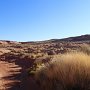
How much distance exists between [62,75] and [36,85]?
2647mm

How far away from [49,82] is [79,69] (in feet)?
5.19

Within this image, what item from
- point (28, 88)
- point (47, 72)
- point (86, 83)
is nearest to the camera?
point (86, 83)

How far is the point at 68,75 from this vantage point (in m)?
10.7

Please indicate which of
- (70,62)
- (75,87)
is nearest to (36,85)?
(70,62)

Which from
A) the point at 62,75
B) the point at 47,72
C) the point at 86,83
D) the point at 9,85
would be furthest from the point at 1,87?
the point at 86,83

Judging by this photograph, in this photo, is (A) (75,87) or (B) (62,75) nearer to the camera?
(A) (75,87)

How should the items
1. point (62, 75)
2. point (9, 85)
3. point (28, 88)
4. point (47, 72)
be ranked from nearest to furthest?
point (62, 75) → point (47, 72) → point (28, 88) → point (9, 85)

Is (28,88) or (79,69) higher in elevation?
(79,69)

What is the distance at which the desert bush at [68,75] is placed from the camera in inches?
405

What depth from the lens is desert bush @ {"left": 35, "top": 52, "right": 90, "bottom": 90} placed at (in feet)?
33.8

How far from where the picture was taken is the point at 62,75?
435 inches

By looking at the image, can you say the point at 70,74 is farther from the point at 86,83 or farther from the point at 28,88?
the point at 28,88

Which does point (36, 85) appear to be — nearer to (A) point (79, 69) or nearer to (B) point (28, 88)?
(B) point (28, 88)

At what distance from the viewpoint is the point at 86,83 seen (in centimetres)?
1012
